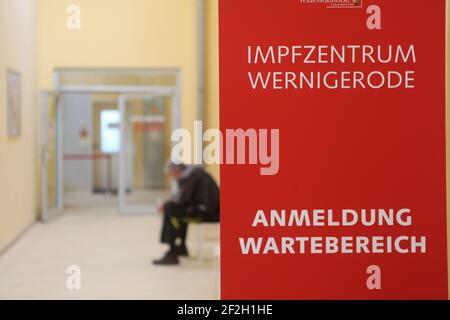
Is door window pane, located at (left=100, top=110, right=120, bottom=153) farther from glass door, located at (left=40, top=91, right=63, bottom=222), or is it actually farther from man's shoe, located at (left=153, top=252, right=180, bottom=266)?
man's shoe, located at (left=153, top=252, right=180, bottom=266)

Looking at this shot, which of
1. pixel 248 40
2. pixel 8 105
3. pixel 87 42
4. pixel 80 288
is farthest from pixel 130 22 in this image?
pixel 248 40

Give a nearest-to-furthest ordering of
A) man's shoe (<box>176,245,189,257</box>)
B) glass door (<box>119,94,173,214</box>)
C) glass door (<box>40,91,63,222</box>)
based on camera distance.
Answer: man's shoe (<box>176,245,189,257</box>), glass door (<box>40,91,63,222</box>), glass door (<box>119,94,173,214</box>)

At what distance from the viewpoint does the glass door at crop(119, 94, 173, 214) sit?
1198cm

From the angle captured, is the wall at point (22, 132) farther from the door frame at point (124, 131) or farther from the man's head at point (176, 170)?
the man's head at point (176, 170)

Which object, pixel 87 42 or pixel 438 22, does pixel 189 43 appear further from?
pixel 438 22

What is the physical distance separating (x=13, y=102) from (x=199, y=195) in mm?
2874

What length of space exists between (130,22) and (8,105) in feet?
11.3

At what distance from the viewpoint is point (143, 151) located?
1261 cm

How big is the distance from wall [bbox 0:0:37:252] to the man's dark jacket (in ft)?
6.96

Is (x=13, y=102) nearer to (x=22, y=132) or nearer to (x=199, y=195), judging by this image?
(x=22, y=132)

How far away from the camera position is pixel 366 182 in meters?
3.62

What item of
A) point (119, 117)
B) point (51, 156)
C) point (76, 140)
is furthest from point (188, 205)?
point (76, 140)

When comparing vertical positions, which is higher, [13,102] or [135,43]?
[135,43]

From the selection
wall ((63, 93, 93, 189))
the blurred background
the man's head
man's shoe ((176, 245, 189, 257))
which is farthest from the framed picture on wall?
wall ((63, 93, 93, 189))
